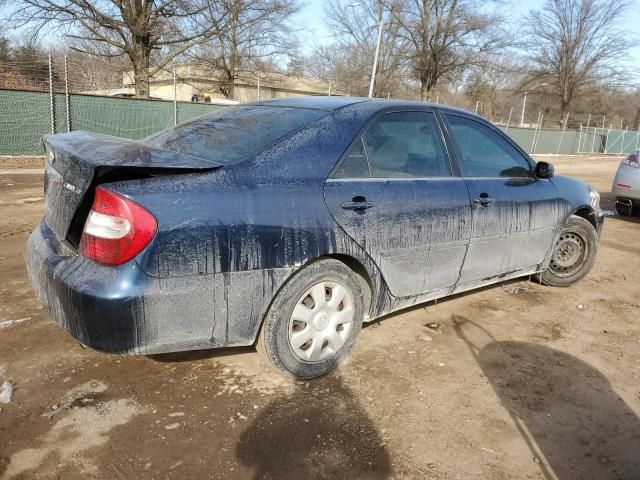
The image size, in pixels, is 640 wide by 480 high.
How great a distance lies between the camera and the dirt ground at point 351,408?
232 centimetres

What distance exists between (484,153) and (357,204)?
156 centimetres

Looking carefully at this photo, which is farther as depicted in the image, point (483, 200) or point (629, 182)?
point (629, 182)

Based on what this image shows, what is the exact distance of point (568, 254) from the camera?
493cm

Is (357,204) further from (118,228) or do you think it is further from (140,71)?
(140,71)

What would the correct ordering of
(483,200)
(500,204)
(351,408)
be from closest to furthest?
(351,408) < (483,200) < (500,204)

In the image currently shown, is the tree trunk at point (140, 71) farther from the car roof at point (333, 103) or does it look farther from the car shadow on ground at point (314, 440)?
the car shadow on ground at point (314, 440)

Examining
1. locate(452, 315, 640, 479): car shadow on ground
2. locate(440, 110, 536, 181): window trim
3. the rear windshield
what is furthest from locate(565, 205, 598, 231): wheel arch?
the rear windshield

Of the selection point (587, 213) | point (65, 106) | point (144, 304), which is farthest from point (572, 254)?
point (65, 106)

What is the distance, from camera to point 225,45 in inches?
1312

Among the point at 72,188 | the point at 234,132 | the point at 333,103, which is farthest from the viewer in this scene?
the point at 333,103

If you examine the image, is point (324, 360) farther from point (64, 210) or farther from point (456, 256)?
point (64, 210)

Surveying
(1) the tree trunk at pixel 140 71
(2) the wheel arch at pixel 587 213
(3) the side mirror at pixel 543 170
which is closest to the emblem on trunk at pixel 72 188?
(3) the side mirror at pixel 543 170

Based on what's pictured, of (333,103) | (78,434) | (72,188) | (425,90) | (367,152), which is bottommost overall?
(78,434)

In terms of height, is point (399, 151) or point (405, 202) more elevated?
point (399, 151)
